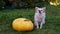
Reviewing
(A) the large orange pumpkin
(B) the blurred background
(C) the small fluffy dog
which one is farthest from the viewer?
(B) the blurred background

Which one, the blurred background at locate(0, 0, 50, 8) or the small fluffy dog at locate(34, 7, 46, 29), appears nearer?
the small fluffy dog at locate(34, 7, 46, 29)

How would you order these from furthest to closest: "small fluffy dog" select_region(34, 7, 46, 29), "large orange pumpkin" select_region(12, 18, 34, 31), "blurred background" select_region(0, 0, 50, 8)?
"blurred background" select_region(0, 0, 50, 8) → "small fluffy dog" select_region(34, 7, 46, 29) → "large orange pumpkin" select_region(12, 18, 34, 31)

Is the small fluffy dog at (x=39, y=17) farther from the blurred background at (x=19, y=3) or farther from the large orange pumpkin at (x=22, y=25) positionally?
the blurred background at (x=19, y=3)

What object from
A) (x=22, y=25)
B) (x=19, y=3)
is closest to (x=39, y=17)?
(x=22, y=25)

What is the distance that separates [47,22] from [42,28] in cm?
71

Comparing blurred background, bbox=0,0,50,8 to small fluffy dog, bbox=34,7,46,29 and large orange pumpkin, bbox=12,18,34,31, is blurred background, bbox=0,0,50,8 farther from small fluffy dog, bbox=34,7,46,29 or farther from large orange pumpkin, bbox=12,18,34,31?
large orange pumpkin, bbox=12,18,34,31

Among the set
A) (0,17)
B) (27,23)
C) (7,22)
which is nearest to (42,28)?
(27,23)

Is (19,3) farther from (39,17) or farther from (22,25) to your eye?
(22,25)

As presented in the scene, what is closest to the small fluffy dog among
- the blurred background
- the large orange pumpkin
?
the large orange pumpkin

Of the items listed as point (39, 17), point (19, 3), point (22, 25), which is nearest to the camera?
point (22, 25)

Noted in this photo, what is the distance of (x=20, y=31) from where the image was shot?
236 inches

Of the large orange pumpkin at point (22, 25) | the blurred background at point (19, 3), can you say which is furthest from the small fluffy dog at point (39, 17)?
the blurred background at point (19, 3)

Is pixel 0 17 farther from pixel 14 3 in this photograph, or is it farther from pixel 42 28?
pixel 14 3

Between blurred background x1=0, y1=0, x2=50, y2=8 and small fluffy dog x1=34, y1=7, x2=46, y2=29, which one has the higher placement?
small fluffy dog x1=34, y1=7, x2=46, y2=29
